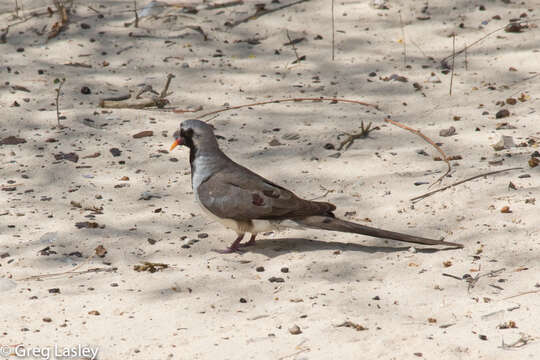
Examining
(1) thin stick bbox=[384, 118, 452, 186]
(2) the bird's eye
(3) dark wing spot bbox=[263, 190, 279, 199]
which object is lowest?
(1) thin stick bbox=[384, 118, 452, 186]

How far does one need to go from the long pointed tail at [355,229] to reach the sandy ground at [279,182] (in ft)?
0.30

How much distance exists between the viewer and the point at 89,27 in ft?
26.3

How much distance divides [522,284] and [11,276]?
2.72 meters

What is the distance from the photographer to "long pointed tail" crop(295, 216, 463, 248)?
4629 mm

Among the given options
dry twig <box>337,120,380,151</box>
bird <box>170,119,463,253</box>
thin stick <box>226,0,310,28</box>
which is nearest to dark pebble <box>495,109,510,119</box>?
dry twig <box>337,120,380,151</box>

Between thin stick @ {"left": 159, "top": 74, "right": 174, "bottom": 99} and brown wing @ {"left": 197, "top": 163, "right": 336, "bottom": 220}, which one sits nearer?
brown wing @ {"left": 197, "top": 163, "right": 336, "bottom": 220}

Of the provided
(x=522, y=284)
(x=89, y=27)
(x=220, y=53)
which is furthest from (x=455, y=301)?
(x=89, y=27)

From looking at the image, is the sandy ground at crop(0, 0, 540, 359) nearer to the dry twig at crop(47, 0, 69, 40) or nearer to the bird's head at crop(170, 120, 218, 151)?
the dry twig at crop(47, 0, 69, 40)

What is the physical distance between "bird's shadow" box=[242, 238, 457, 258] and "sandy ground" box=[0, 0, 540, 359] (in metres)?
0.02

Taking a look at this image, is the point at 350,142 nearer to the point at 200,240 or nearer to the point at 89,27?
the point at 200,240

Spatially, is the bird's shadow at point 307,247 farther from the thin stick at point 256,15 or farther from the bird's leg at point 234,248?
the thin stick at point 256,15

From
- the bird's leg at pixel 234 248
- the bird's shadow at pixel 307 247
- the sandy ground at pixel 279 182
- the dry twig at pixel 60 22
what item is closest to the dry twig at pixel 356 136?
the sandy ground at pixel 279 182

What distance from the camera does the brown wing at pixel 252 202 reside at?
485cm

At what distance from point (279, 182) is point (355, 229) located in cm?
110
